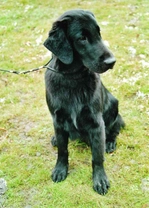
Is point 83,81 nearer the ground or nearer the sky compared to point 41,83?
nearer the sky

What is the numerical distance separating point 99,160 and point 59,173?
446mm

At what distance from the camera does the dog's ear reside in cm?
273

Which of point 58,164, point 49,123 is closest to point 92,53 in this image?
point 58,164

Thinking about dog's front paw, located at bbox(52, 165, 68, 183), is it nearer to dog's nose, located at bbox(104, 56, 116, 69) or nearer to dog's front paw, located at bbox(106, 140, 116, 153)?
dog's front paw, located at bbox(106, 140, 116, 153)

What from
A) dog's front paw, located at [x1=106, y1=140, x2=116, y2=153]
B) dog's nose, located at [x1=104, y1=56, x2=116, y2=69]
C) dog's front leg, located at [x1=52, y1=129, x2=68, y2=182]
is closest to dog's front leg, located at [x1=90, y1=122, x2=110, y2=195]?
dog's front leg, located at [x1=52, y1=129, x2=68, y2=182]

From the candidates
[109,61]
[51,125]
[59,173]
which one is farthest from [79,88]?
[51,125]

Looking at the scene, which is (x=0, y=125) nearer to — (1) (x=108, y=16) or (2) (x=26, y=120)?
(2) (x=26, y=120)

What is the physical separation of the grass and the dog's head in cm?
126

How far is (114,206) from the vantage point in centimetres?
314

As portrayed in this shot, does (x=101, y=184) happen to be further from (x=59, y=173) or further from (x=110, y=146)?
(x=110, y=146)

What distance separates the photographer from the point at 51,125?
4.23 metres

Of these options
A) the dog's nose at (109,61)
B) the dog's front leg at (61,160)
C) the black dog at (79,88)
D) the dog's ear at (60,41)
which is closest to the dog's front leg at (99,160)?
the black dog at (79,88)

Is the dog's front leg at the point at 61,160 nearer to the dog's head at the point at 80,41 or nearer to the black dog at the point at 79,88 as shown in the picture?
the black dog at the point at 79,88

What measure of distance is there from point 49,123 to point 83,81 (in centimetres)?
138
